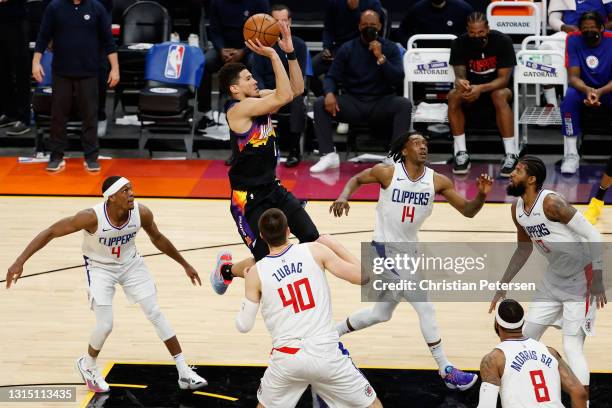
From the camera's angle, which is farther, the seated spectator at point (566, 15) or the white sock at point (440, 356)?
the seated spectator at point (566, 15)

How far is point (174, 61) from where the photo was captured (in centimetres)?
1439

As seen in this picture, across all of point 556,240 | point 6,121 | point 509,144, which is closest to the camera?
point 556,240

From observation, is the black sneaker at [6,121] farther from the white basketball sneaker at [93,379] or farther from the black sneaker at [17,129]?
the white basketball sneaker at [93,379]

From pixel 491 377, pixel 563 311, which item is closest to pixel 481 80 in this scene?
pixel 563 311

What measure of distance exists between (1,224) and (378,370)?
521 centimetres

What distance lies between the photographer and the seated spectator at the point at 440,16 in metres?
14.4

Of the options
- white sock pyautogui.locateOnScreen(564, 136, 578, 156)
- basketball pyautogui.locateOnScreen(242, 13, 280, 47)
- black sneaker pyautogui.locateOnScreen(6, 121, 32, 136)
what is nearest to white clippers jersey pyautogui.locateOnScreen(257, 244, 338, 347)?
basketball pyautogui.locateOnScreen(242, 13, 280, 47)

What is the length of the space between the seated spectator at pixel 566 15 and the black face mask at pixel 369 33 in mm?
2058

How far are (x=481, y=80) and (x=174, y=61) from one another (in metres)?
3.81

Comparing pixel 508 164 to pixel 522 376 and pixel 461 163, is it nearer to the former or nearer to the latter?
pixel 461 163

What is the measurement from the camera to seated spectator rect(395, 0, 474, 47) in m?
14.4

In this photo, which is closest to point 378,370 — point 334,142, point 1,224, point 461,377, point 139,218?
point 461,377

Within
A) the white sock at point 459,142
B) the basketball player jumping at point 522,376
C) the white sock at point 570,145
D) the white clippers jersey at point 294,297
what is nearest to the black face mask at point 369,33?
the white sock at point 459,142

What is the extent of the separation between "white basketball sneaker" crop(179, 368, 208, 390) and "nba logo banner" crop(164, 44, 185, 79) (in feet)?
22.4
